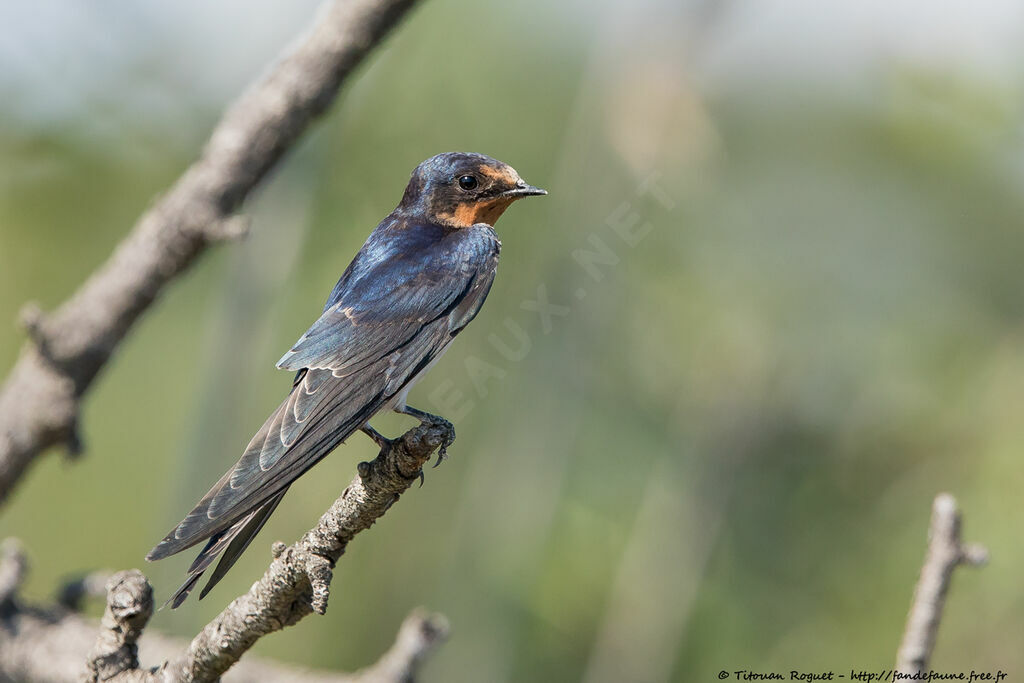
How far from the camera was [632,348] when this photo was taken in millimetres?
7023

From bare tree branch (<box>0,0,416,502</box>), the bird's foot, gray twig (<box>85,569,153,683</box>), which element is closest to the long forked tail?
gray twig (<box>85,569,153,683</box>)

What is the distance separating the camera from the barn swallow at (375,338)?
208 centimetres

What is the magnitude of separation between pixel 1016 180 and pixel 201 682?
23.8ft

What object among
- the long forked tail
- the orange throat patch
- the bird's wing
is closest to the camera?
the long forked tail

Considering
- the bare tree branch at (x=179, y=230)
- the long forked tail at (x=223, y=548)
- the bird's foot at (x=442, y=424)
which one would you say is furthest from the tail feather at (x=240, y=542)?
the bare tree branch at (x=179, y=230)

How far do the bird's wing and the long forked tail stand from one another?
Result: 0.03 meters

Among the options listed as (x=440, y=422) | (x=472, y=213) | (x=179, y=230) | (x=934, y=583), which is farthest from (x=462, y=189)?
(x=934, y=583)

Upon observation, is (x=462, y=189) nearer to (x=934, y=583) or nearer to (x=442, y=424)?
(x=442, y=424)

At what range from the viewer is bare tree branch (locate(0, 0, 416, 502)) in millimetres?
3111

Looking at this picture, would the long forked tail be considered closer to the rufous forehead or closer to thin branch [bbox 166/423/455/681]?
thin branch [bbox 166/423/455/681]

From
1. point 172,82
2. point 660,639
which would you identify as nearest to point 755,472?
point 660,639

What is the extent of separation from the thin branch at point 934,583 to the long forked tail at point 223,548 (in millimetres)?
1373

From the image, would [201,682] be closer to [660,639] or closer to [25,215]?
[660,639]

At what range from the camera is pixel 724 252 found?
7.30 meters
